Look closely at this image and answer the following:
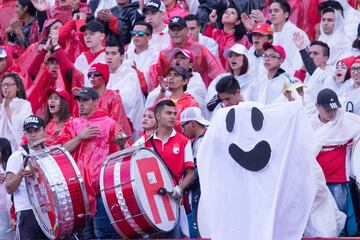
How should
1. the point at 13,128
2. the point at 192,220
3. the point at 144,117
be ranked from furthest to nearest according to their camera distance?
1. the point at 13,128
2. the point at 144,117
3. the point at 192,220

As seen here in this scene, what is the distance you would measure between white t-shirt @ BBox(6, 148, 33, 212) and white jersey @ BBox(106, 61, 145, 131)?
205cm

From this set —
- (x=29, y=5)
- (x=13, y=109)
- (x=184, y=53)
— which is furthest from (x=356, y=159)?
(x=29, y=5)

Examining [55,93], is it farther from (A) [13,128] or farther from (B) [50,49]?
(B) [50,49]

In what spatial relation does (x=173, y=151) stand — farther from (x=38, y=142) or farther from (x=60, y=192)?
(x=38, y=142)

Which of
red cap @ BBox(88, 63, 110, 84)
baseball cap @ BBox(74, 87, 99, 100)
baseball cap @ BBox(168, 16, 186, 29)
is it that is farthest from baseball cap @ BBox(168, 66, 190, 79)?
baseball cap @ BBox(168, 16, 186, 29)

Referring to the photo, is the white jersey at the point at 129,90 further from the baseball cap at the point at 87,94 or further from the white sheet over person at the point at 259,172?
the white sheet over person at the point at 259,172

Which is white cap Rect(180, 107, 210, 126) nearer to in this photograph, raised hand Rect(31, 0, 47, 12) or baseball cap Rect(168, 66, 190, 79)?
baseball cap Rect(168, 66, 190, 79)

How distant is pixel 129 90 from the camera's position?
14.4 meters

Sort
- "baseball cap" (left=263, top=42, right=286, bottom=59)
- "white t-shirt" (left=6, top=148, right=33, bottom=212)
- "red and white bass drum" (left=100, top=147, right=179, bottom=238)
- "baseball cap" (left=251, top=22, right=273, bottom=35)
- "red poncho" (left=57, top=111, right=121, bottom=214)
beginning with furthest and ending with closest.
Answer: "baseball cap" (left=251, top=22, right=273, bottom=35)
"baseball cap" (left=263, top=42, right=286, bottom=59)
"white t-shirt" (left=6, top=148, right=33, bottom=212)
"red poncho" (left=57, top=111, right=121, bottom=214)
"red and white bass drum" (left=100, top=147, right=179, bottom=238)

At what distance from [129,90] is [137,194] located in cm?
303

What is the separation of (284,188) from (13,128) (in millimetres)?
5762

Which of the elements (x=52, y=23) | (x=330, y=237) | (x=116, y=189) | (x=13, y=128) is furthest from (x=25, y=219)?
(x=52, y=23)

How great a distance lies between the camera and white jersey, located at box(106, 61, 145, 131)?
14.3m

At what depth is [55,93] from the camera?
1378 cm
